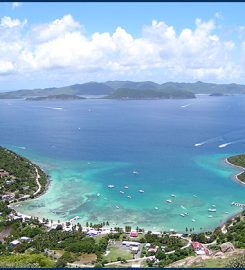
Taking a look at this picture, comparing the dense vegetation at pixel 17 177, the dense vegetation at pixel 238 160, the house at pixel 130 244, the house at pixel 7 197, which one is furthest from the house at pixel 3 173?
the dense vegetation at pixel 238 160

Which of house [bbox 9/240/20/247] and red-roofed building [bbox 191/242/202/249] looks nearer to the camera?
red-roofed building [bbox 191/242/202/249]

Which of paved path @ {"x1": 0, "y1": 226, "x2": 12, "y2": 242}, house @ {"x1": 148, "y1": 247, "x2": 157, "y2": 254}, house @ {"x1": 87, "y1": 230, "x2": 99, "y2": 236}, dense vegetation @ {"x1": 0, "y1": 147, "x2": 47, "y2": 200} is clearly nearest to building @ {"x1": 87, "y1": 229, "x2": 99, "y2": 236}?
house @ {"x1": 87, "y1": 230, "x2": 99, "y2": 236}

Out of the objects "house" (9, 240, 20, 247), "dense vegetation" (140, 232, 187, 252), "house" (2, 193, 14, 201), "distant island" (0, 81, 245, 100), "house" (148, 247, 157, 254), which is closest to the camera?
A: "house" (148, 247, 157, 254)

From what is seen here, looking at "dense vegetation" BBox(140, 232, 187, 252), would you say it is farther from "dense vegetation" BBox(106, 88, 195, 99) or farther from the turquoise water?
"dense vegetation" BBox(106, 88, 195, 99)

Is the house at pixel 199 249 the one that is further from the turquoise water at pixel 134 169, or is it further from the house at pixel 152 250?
the turquoise water at pixel 134 169

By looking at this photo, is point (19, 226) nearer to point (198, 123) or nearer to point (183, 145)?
point (183, 145)

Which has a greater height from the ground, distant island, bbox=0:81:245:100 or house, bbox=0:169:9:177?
distant island, bbox=0:81:245:100
